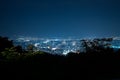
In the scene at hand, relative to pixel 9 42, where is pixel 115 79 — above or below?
below

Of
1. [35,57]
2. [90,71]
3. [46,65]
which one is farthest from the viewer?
[90,71]

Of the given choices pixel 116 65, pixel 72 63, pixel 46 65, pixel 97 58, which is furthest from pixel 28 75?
pixel 116 65

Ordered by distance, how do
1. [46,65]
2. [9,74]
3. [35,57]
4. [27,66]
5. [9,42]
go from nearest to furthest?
[9,74] → [27,66] → [46,65] → [35,57] → [9,42]

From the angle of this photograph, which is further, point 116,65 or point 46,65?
point 116,65

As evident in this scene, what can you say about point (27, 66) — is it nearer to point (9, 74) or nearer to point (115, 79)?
point (9, 74)
